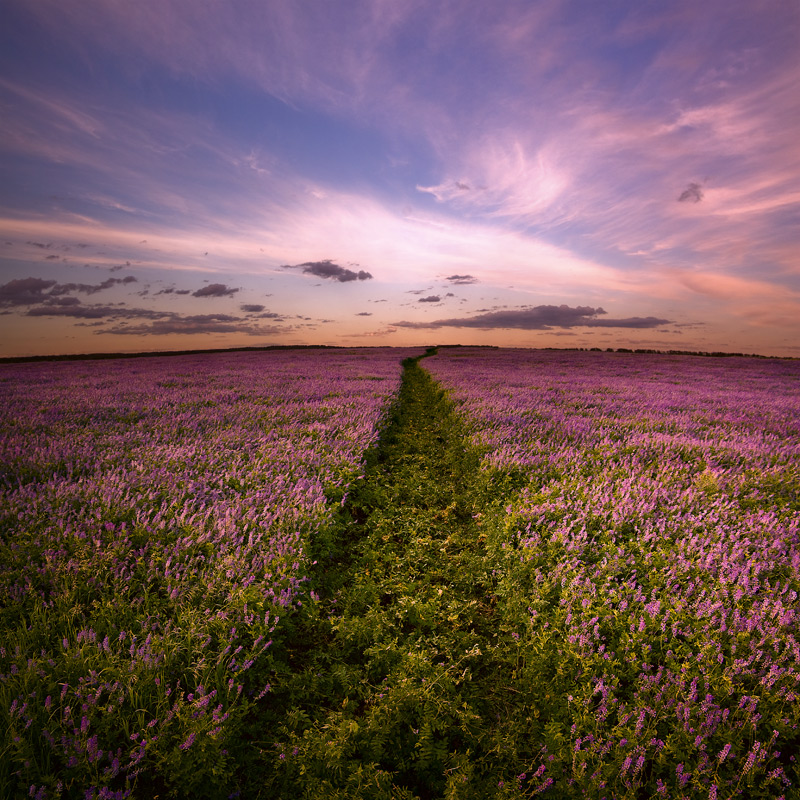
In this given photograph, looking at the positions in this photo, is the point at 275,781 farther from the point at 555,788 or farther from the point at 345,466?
the point at 345,466

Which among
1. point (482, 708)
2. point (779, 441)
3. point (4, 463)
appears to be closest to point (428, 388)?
point (779, 441)

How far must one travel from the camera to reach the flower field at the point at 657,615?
8.25 feet

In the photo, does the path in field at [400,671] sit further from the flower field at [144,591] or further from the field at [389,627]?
the flower field at [144,591]

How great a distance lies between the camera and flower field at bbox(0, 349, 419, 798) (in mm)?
2332

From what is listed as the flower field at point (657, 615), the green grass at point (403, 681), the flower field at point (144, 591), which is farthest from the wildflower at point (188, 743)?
the flower field at point (657, 615)

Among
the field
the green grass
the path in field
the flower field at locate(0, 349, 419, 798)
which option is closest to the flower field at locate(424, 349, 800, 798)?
the field

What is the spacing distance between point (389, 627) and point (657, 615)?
241cm

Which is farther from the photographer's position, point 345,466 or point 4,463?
point 345,466

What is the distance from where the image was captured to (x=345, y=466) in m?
6.99

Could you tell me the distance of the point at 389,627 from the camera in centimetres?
398

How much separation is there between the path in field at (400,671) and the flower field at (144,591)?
0.44 meters

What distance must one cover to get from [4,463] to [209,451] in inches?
108

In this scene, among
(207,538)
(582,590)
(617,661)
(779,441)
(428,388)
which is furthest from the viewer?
(428,388)

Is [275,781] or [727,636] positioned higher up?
[727,636]
